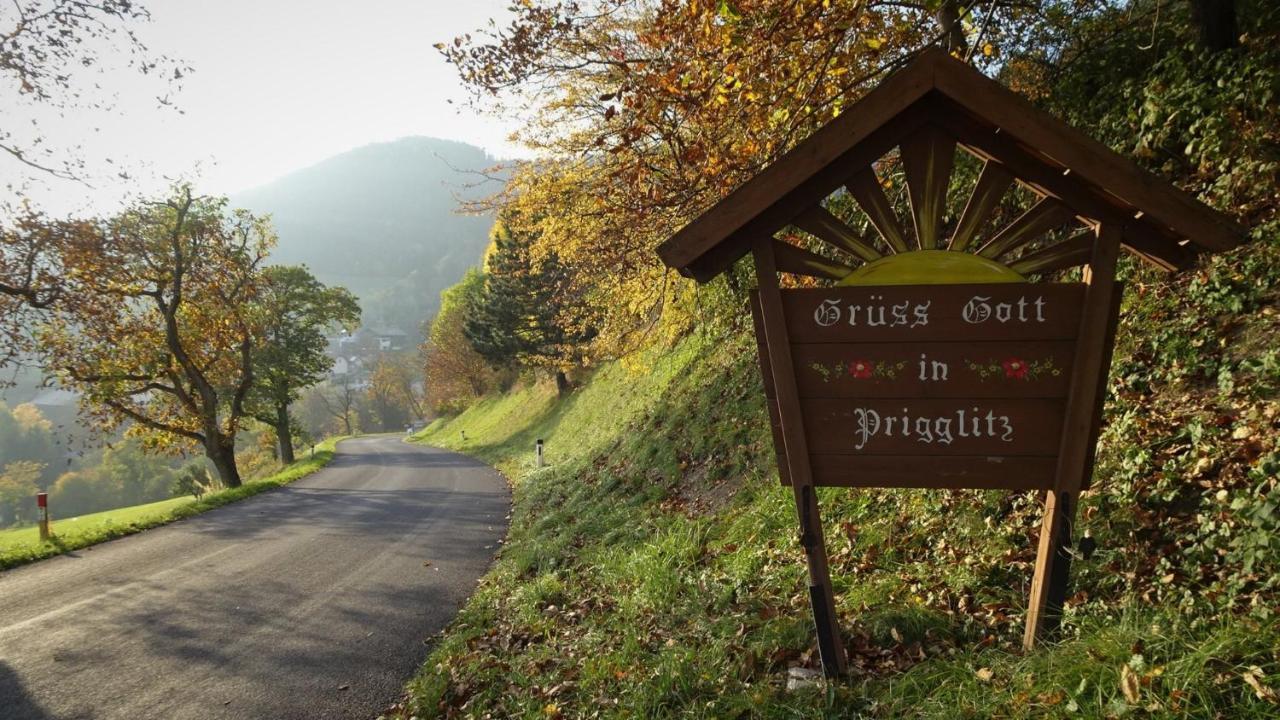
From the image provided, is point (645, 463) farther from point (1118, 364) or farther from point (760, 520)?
point (1118, 364)

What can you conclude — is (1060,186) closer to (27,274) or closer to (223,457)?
(27,274)

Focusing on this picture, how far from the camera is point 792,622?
14.6 feet

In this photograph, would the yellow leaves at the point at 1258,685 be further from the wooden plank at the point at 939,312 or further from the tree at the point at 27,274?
the tree at the point at 27,274

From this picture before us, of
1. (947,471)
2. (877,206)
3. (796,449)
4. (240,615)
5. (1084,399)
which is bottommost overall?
(240,615)

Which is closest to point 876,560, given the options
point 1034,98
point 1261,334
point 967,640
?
point 967,640

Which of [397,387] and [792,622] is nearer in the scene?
[792,622]

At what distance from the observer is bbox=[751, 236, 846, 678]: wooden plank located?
3.50m

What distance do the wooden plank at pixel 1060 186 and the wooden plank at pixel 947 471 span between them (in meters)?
1.30

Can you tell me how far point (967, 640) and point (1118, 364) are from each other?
3.01m

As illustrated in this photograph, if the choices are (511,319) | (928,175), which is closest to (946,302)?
(928,175)

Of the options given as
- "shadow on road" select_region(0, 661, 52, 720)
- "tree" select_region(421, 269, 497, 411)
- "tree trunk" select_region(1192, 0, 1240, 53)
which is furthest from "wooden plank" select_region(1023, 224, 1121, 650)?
"tree" select_region(421, 269, 497, 411)

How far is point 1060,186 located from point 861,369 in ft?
4.82

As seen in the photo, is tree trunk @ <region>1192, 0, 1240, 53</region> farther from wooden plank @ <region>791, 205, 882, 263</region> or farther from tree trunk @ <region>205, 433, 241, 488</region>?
tree trunk @ <region>205, 433, 241, 488</region>

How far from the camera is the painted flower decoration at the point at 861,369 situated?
344cm
